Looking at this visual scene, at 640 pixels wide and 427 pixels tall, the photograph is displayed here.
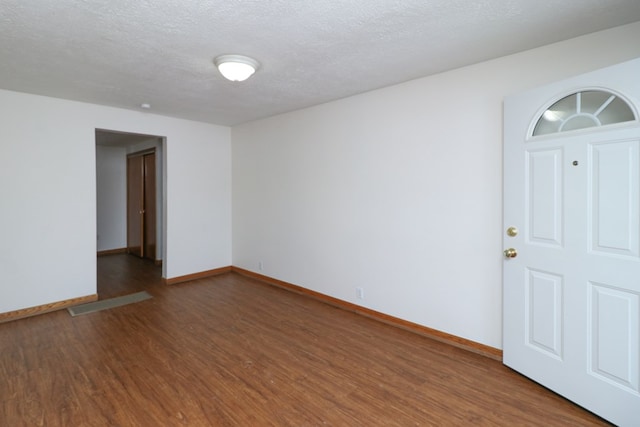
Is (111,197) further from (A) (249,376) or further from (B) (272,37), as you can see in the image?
(B) (272,37)

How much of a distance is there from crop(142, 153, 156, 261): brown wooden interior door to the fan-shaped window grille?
242 inches

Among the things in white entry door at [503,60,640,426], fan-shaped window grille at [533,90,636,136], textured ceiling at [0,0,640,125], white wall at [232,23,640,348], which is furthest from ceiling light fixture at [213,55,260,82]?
fan-shaped window grille at [533,90,636,136]

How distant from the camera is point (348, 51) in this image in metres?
2.49

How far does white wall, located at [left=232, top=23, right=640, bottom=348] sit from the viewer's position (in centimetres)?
265

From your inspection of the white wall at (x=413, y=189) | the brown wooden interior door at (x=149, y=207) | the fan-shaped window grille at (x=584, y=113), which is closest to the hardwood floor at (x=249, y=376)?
the white wall at (x=413, y=189)

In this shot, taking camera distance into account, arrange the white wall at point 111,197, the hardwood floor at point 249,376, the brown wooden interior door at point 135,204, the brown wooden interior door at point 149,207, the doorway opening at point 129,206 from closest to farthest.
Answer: the hardwood floor at point 249,376
the doorway opening at point 129,206
the brown wooden interior door at point 149,207
the brown wooden interior door at point 135,204
the white wall at point 111,197

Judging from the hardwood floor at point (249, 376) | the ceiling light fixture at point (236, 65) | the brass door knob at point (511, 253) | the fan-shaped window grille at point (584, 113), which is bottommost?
the hardwood floor at point (249, 376)

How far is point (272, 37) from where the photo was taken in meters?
2.26

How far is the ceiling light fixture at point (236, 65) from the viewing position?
257 centimetres

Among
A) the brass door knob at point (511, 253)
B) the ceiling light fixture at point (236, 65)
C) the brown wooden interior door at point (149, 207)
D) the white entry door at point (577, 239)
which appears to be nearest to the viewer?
the white entry door at point (577, 239)

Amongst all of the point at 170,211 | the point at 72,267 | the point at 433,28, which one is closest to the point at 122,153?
the point at 170,211

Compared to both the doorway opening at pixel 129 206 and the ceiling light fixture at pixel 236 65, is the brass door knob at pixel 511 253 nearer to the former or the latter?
the ceiling light fixture at pixel 236 65

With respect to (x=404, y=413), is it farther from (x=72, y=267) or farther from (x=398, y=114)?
(x=72, y=267)

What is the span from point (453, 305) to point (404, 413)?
1.20 m
